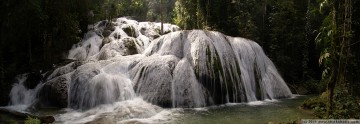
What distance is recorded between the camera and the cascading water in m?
16.1

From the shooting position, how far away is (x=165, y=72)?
16703mm

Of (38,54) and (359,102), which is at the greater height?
(38,54)

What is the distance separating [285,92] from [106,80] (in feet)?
34.9

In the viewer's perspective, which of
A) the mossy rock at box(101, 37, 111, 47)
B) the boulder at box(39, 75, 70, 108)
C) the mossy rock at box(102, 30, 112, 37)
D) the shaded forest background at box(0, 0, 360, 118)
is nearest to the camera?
the boulder at box(39, 75, 70, 108)

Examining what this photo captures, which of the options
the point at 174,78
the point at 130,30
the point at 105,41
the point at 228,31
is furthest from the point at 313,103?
the point at 130,30

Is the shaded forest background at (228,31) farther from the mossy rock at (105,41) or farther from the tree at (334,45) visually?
the tree at (334,45)

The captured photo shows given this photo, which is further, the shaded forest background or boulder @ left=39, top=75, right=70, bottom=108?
the shaded forest background

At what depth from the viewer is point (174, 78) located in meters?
16.6

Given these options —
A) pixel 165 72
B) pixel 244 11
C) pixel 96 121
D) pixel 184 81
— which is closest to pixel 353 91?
pixel 184 81

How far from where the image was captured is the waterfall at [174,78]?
1611cm

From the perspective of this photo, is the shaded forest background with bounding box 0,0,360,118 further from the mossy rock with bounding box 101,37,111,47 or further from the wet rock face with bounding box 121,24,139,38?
the wet rock face with bounding box 121,24,139,38

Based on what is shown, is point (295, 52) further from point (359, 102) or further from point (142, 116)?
point (142, 116)

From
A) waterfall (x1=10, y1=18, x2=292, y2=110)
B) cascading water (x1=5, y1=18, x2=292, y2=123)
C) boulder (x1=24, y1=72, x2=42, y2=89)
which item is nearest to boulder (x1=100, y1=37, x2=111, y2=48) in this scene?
waterfall (x1=10, y1=18, x2=292, y2=110)

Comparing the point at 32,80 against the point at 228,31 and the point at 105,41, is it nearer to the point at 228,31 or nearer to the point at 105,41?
the point at 105,41
